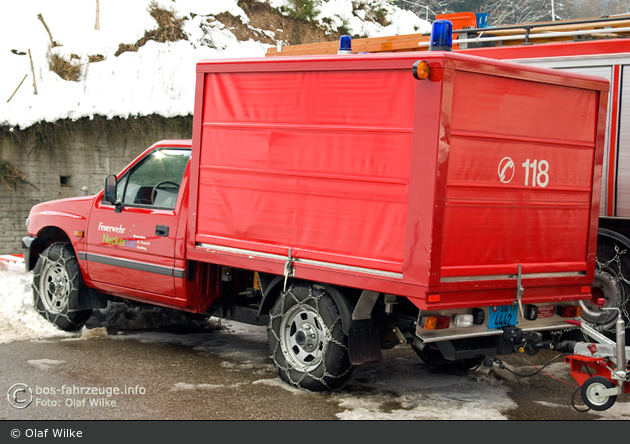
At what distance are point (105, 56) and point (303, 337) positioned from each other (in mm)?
14978

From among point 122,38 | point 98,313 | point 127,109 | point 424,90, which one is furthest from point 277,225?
point 122,38

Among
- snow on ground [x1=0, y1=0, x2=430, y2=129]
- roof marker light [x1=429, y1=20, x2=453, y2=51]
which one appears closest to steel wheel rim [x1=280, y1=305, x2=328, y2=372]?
roof marker light [x1=429, y1=20, x2=453, y2=51]

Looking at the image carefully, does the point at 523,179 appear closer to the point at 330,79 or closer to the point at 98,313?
the point at 330,79

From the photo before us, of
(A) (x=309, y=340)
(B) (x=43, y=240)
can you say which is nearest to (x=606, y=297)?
(A) (x=309, y=340)

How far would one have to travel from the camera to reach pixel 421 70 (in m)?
4.91

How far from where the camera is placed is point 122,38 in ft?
64.3

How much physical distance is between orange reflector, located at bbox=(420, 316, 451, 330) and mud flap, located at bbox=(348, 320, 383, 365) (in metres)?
0.54

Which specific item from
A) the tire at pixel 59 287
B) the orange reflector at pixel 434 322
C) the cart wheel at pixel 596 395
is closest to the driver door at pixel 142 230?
the tire at pixel 59 287

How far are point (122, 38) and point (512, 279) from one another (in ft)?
54.1

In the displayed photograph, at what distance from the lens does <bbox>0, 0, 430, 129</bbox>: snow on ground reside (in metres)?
15.3

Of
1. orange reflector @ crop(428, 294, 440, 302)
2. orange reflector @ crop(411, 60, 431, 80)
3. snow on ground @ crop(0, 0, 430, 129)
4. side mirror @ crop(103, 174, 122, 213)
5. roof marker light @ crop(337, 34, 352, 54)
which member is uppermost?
snow on ground @ crop(0, 0, 430, 129)

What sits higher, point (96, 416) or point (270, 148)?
point (270, 148)

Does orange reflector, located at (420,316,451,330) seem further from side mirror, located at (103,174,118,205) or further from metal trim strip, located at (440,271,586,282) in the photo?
side mirror, located at (103,174,118,205)

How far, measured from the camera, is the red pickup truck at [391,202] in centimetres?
507
